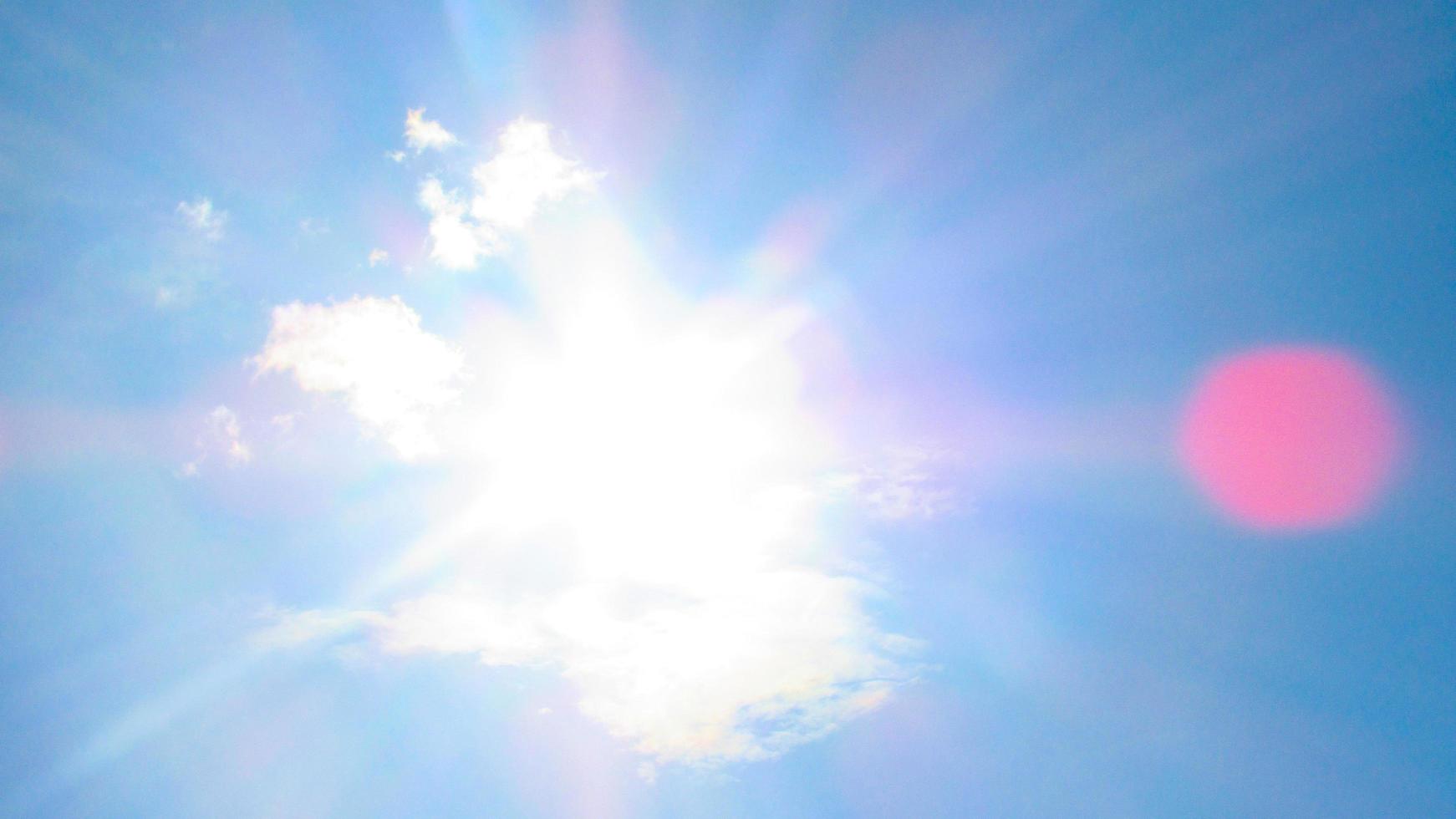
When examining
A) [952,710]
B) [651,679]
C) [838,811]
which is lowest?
[838,811]

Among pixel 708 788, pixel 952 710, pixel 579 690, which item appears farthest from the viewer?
pixel 708 788

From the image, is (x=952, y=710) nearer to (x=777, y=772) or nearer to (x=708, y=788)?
(x=777, y=772)

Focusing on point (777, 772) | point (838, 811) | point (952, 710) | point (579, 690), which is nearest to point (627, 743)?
point (579, 690)

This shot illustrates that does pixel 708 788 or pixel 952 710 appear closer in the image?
pixel 952 710

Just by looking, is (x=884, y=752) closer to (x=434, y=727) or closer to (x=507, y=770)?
(x=507, y=770)

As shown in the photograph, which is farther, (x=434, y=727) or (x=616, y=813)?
(x=616, y=813)

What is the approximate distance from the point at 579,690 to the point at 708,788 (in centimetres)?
477

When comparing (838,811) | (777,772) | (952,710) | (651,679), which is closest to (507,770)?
(651,679)

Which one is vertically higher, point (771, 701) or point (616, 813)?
point (771, 701)

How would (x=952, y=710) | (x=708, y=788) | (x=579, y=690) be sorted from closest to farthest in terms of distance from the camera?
1. (x=952, y=710)
2. (x=579, y=690)
3. (x=708, y=788)

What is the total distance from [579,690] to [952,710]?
899cm

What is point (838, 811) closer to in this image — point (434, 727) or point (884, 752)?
point (884, 752)

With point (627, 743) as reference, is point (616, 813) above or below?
below

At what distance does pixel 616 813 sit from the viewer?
65.2 ft
